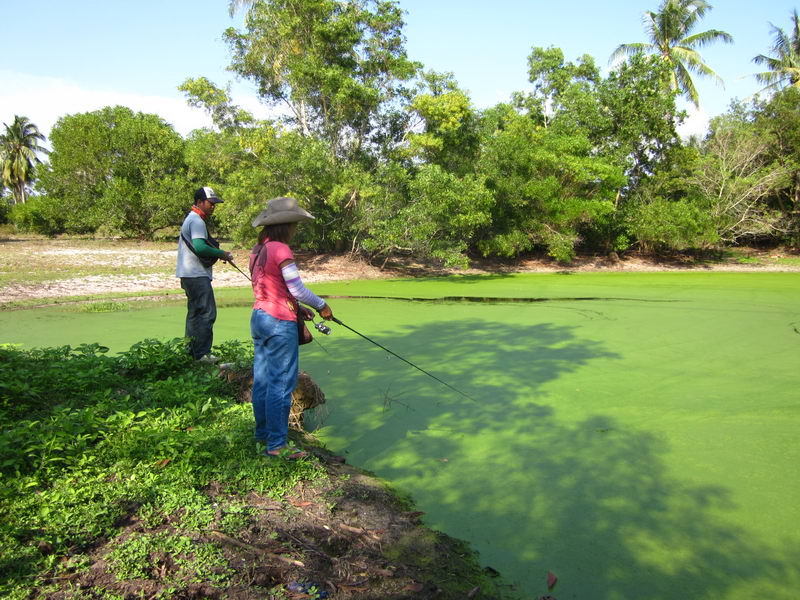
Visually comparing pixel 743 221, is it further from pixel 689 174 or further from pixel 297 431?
pixel 297 431

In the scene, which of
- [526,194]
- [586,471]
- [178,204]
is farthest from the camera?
[178,204]

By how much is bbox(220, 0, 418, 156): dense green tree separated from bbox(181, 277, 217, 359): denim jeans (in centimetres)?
987

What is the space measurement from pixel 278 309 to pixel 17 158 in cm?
4043

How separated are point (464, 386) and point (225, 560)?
2.86 meters

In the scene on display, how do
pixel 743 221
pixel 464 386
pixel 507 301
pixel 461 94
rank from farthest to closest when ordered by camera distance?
pixel 743 221
pixel 461 94
pixel 507 301
pixel 464 386

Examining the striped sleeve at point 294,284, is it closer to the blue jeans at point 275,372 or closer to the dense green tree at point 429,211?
the blue jeans at point 275,372

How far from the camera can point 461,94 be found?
13.5 meters

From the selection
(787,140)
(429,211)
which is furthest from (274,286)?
(787,140)

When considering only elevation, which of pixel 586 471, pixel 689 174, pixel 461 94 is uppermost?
pixel 461 94

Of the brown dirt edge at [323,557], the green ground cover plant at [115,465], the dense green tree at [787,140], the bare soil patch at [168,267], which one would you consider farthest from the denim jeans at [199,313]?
the dense green tree at [787,140]

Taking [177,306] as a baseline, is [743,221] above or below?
above

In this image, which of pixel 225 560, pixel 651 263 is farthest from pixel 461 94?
pixel 225 560

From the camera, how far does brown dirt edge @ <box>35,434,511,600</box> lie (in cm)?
179

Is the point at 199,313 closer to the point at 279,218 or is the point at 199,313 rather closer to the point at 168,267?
the point at 279,218
